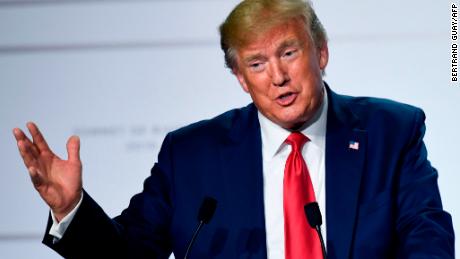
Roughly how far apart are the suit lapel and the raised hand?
76 centimetres

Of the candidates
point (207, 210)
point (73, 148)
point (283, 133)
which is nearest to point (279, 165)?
point (283, 133)

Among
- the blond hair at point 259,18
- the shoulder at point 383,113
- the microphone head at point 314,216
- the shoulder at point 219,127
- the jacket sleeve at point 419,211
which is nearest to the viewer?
the microphone head at point 314,216

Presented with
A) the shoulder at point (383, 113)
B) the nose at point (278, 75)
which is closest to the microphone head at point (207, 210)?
the nose at point (278, 75)

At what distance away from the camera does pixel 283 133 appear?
2912mm

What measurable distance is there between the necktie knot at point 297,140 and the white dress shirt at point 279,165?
3cm

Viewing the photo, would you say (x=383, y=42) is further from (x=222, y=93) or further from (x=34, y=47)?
(x=34, y=47)

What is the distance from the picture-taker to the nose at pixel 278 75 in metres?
2.76

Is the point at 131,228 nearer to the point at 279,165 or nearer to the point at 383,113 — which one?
the point at 279,165

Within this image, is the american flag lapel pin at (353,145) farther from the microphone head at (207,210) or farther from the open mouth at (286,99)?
the microphone head at (207,210)

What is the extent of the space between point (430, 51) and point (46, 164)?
1822 mm

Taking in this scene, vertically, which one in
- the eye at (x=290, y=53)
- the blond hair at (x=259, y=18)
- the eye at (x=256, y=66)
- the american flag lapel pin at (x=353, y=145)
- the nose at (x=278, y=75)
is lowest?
the american flag lapel pin at (x=353, y=145)

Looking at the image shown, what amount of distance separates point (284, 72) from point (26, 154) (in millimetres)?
832

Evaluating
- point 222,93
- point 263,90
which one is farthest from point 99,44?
point 263,90

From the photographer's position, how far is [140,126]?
12.7 ft
